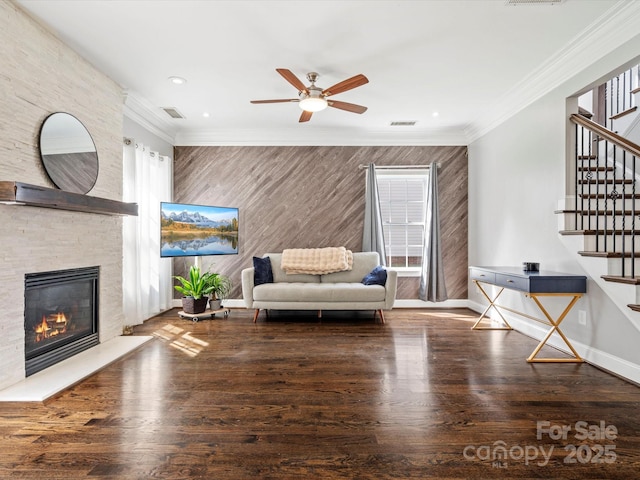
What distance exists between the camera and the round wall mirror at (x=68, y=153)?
2805 mm

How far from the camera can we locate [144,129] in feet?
15.4

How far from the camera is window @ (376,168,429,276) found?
5699mm

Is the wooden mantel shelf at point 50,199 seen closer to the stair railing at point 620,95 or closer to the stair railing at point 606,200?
the stair railing at point 606,200

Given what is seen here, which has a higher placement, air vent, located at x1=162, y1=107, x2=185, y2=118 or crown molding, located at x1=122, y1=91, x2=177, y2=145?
air vent, located at x1=162, y1=107, x2=185, y2=118

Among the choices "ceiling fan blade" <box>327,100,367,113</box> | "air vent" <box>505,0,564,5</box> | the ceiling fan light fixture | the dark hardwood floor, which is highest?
"air vent" <box>505,0,564,5</box>

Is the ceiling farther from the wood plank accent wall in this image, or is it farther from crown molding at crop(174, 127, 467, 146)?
the wood plank accent wall

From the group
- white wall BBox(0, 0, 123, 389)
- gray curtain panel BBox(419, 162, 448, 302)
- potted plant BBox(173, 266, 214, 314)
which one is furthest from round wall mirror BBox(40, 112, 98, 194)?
gray curtain panel BBox(419, 162, 448, 302)

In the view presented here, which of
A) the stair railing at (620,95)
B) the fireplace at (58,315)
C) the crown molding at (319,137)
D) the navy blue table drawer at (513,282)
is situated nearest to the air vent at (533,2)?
the navy blue table drawer at (513,282)

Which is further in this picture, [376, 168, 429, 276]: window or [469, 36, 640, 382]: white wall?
[376, 168, 429, 276]: window

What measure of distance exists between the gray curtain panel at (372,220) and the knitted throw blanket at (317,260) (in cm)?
44

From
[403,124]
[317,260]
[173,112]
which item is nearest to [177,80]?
[173,112]

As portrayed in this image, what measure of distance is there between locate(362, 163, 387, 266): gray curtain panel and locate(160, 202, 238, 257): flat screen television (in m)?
2.02

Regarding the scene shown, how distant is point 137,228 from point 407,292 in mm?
3993

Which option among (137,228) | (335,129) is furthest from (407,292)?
(137,228)
